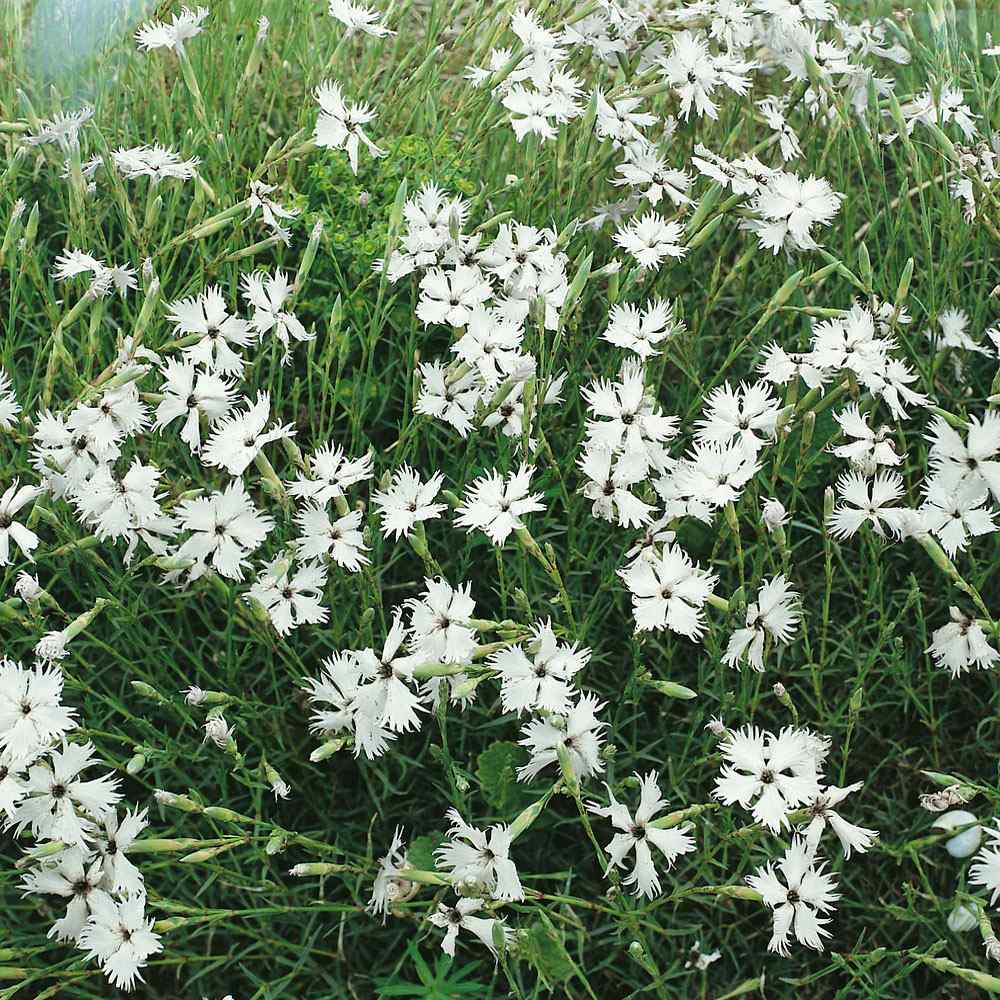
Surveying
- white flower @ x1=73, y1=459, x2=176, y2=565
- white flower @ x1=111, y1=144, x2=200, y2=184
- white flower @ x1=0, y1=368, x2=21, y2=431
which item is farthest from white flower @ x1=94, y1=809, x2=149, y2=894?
white flower @ x1=111, y1=144, x2=200, y2=184

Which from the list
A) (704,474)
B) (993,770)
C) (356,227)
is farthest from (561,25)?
(993,770)

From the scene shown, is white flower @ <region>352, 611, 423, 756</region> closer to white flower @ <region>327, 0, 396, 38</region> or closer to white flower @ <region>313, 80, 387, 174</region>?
white flower @ <region>313, 80, 387, 174</region>

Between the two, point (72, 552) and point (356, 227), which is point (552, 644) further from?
point (356, 227)

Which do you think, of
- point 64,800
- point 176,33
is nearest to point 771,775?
point 64,800

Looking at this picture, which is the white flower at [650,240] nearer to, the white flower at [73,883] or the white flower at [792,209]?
the white flower at [792,209]

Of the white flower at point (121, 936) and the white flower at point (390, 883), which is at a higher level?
the white flower at point (121, 936)

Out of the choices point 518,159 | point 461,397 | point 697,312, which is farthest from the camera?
point 518,159

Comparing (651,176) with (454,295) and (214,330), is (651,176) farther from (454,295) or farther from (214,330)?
(214,330)

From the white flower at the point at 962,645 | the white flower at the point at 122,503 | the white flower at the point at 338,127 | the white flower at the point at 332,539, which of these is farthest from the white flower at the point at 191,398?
the white flower at the point at 962,645
